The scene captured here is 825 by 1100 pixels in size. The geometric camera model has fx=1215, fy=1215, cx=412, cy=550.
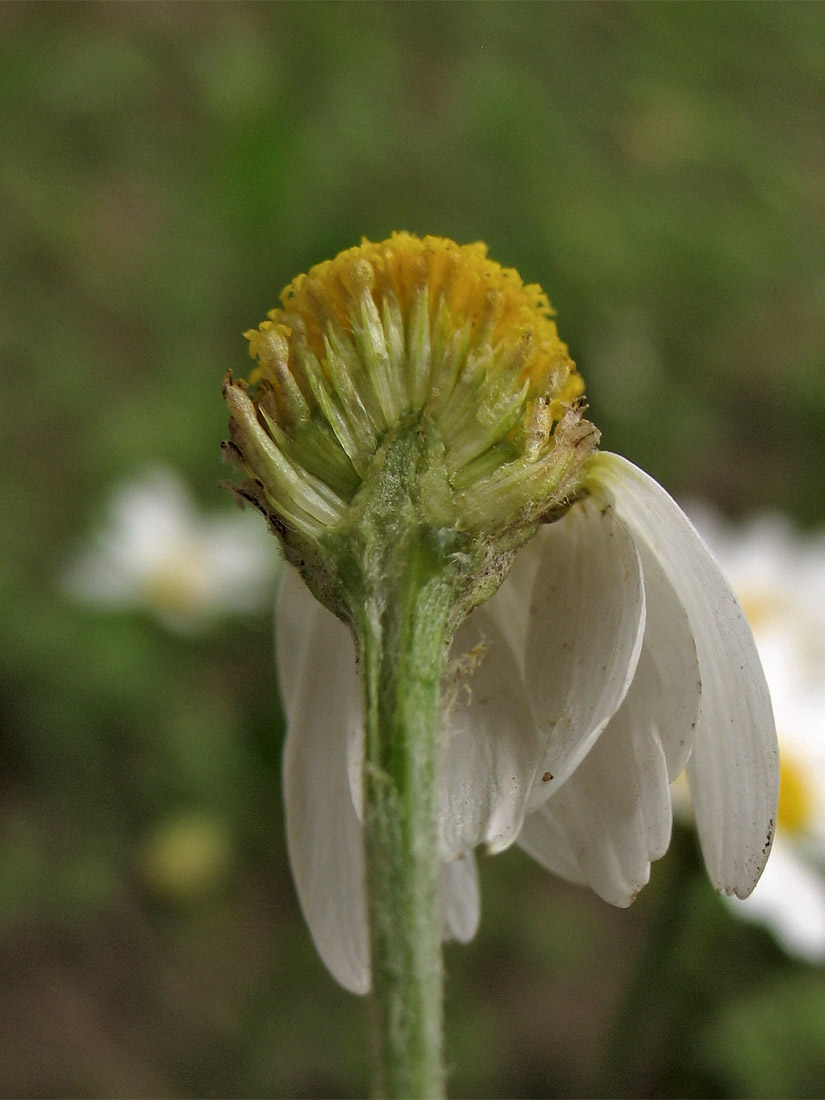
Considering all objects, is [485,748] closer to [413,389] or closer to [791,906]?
[413,389]

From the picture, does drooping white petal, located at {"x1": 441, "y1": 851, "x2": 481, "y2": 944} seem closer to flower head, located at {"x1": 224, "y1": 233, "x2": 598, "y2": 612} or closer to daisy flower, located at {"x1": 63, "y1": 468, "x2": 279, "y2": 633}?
flower head, located at {"x1": 224, "y1": 233, "x2": 598, "y2": 612}

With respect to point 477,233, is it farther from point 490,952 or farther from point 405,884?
point 405,884

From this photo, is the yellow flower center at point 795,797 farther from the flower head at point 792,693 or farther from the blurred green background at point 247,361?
the blurred green background at point 247,361

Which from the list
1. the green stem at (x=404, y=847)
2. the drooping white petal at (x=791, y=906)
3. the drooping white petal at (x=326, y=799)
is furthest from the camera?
the drooping white petal at (x=791, y=906)

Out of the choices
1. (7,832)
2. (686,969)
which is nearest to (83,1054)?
(7,832)

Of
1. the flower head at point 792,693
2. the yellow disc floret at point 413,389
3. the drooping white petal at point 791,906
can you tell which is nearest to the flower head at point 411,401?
the yellow disc floret at point 413,389

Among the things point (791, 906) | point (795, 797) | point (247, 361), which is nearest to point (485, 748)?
point (791, 906)
